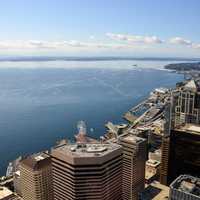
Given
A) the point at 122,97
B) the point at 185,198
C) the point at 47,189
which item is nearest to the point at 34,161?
the point at 47,189

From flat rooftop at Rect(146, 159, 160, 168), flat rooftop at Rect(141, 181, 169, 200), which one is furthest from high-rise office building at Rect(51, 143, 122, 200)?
flat rooftop at Rect(146, 159, 160, 168)

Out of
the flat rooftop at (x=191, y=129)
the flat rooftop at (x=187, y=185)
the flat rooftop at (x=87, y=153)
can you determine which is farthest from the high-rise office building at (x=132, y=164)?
the flat rooftop at (x=187, y=185)

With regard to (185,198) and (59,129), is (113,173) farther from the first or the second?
(59,129)

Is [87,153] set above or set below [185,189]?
above

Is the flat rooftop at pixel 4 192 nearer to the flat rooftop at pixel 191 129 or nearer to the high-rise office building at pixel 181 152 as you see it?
the high-rise office building at pixel 181 152

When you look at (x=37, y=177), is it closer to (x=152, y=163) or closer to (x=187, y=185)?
(x=187, y=185)

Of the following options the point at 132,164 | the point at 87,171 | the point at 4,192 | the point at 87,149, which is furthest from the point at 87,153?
the point at 4,192
